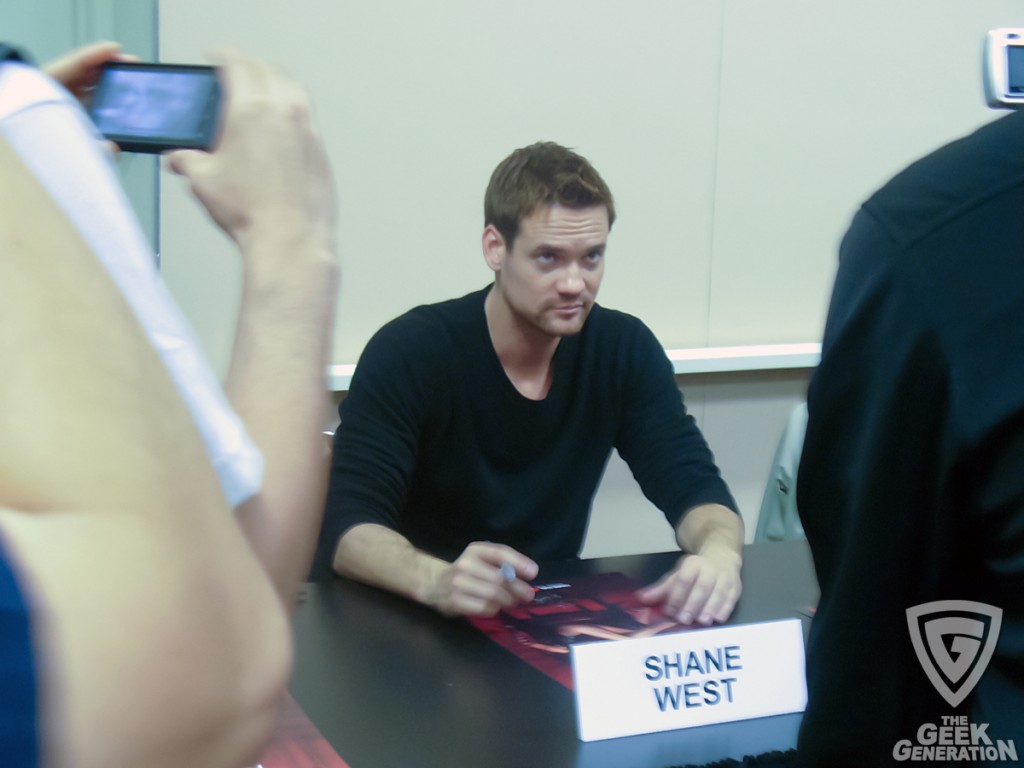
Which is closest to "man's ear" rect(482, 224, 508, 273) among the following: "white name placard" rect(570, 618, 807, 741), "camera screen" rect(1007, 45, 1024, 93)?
"white name placard" rect(570, 618, 807, 741)

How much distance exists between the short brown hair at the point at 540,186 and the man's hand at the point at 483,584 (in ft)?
3.07

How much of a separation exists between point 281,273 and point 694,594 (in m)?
0.99

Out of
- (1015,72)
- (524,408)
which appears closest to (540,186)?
(524,408)

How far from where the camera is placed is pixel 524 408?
210 cm

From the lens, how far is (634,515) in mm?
3225

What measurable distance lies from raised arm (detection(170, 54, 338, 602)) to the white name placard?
57 cm

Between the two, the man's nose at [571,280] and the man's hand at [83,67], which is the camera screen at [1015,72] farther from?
the man's nose at [571,280]

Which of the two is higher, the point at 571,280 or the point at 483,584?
the point at 571,280

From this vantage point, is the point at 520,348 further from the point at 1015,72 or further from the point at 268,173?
the point at 268,173

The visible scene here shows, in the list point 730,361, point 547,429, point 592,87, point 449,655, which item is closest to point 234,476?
point 449,655

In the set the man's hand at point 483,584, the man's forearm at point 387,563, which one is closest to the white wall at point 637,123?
the man's forearm at point 387,563

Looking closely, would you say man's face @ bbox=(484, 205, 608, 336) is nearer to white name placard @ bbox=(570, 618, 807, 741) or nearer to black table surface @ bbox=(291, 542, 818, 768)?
black table surface @ bbox=(291, 542, 818, 768)

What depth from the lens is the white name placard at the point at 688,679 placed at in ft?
3.52

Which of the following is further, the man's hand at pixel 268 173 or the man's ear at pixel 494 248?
the man's ear at pixel 494 248
